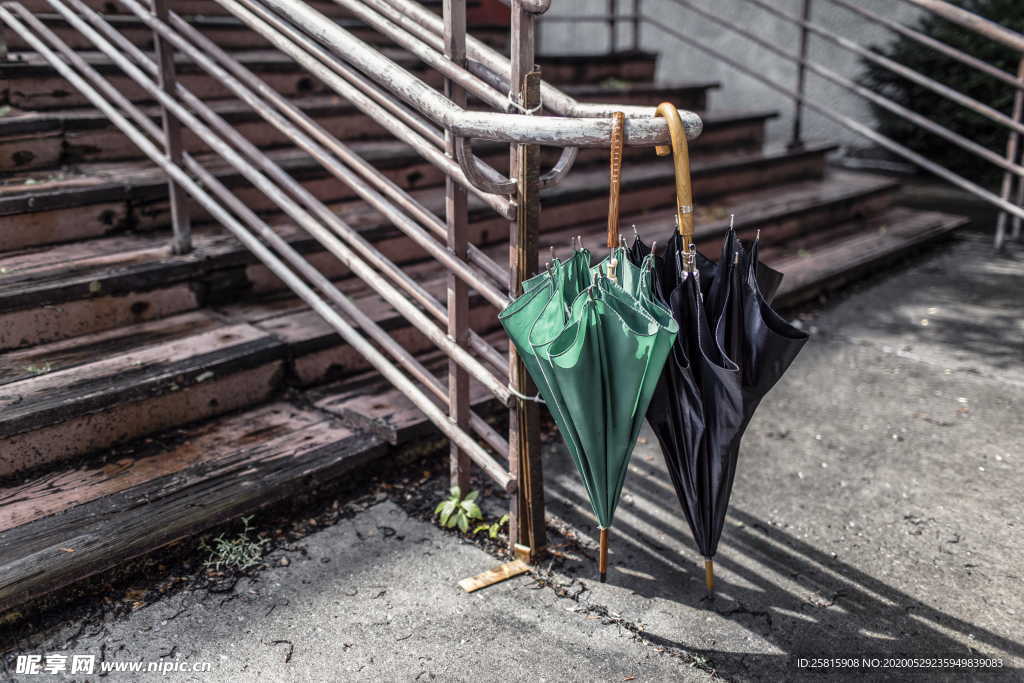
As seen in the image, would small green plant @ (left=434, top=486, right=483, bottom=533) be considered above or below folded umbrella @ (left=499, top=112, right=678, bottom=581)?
below

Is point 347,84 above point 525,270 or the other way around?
above

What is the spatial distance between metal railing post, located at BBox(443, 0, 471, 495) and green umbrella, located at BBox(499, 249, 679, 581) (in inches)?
17.3

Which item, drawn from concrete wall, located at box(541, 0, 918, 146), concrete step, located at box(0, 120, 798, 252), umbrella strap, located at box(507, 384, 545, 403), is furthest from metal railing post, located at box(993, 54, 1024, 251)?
umbrella strap, located at box(507, 384, 545, 403)

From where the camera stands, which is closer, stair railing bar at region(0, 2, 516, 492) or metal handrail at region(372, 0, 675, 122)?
metal handrail at region(372, 0, 675, 122)

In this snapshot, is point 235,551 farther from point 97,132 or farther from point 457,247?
point 97,132

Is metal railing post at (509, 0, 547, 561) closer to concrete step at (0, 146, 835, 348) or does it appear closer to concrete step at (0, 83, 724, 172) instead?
concrete step at (0, 146, 835, 348)

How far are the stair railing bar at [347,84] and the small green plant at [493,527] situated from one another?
0.87m

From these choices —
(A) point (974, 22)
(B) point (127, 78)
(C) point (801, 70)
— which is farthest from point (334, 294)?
(C) point (801, 70)

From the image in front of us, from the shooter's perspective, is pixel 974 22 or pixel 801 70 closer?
pixel 974 22

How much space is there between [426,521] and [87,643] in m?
0.89

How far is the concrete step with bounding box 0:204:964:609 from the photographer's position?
2.05 meters

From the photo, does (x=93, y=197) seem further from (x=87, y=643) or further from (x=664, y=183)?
(x=664, y=183)

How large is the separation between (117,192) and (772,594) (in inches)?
103

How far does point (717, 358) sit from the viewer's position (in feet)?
5.60
